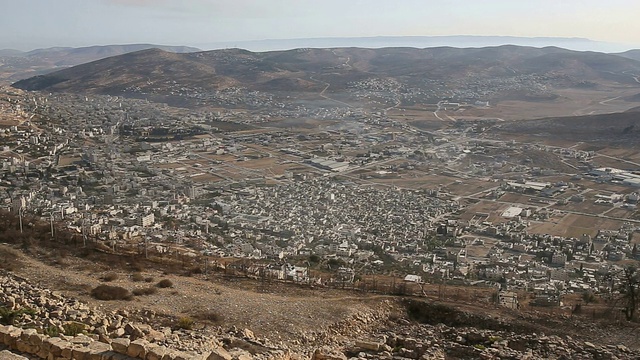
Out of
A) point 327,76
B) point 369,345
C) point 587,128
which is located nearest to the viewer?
point 369,345

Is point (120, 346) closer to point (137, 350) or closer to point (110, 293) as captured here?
point (137, 350)

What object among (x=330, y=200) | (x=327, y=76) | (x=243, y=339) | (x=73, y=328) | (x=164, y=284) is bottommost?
(x=330, y=200)

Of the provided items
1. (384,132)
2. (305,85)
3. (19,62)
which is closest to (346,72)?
(305,85)

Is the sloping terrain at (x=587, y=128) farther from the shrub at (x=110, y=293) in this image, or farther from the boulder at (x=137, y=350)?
the boulder at (x=137, y=350)

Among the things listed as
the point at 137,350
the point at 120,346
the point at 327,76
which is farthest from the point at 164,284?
the point at 327,76

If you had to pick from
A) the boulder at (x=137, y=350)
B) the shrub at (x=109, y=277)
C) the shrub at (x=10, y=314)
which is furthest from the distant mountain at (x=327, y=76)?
the boulder at (x=137, y=350)

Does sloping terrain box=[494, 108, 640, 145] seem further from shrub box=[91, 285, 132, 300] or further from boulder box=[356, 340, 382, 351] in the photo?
shrub box=[91, 285, 132, 300]

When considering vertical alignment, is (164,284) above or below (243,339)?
below
